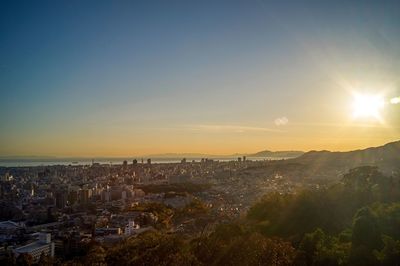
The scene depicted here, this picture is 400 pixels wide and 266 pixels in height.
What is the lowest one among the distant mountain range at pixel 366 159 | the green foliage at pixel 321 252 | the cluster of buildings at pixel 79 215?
the cluster of buildings at pixel 79 215

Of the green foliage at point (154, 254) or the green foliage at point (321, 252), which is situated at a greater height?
the green foliage at point (321, 252)

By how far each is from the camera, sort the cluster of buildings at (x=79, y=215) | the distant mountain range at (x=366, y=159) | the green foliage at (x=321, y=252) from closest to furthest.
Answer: the green foliage at (x=321, y=252) < the cluster of buildings at (x=79, y=215) < the distant mountain range at (x=366, y=159)

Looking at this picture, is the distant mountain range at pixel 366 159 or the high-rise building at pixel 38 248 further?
the distant mountain range at pixel 366 159

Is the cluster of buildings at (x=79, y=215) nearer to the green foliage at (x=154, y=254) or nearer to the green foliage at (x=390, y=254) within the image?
the green foliage at (x=154, y=254)

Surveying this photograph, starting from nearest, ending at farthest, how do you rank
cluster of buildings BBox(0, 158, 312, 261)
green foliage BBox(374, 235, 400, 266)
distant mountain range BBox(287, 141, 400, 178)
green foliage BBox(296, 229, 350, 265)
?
1. green foliage BBox(374, 235, 400, 266)
2. green foliage BBox(296, 229, 350, 265)
3. cluster of buildings BBox(0, 158, 312, 261)
4. distant mountain range BBox(287, 141, 400, 178)

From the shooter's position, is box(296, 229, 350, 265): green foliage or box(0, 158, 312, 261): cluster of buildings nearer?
box(296, 229, 350, 265): green foliage

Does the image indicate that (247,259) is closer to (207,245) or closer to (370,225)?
(207,245)

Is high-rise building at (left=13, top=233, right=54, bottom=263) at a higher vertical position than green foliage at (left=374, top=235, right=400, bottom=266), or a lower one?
lower

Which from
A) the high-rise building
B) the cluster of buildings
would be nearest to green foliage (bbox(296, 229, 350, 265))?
the cluster of buildings

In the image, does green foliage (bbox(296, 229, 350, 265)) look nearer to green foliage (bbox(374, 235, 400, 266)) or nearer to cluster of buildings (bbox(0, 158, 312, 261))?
green foliage (bbox(374, 235, 400, 266))

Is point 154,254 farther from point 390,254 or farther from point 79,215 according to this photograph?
point 79,215

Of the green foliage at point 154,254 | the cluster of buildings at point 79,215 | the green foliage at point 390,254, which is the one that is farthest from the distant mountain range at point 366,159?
the green foliage at point 154,254
